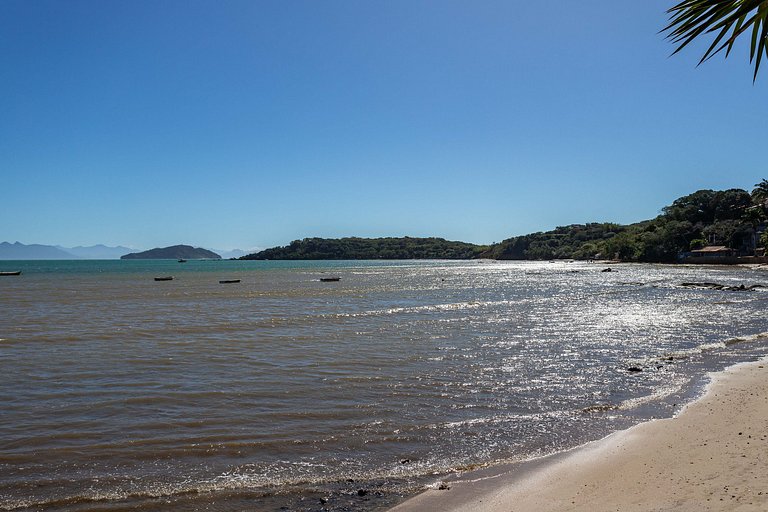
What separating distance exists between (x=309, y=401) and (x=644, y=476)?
23.9ft

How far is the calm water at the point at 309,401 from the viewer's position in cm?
766

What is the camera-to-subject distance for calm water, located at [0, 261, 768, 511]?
7656mm

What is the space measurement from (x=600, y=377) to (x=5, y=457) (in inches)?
524

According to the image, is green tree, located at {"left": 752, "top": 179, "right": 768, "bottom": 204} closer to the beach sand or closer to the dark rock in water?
the dark rock in water

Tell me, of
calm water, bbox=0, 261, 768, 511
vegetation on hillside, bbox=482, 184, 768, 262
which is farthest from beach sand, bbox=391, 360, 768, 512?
vegetation on hillside, bbox=482, 184, 768, 262

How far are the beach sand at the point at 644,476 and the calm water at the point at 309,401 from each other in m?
0.66

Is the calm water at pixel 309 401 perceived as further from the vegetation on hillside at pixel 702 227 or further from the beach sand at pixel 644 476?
the vegetation on hillside at pixel 702 227

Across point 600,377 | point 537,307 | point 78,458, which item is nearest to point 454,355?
point 600,377

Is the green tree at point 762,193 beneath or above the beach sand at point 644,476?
above

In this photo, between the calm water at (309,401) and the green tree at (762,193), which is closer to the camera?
the calm water at (309,401)

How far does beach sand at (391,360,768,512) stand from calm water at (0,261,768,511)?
0.66 m

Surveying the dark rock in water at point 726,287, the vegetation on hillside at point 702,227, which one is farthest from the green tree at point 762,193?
the dark rock in water at point 726,287

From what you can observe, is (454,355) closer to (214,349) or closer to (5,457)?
(214,349)

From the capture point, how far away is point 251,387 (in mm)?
13391
